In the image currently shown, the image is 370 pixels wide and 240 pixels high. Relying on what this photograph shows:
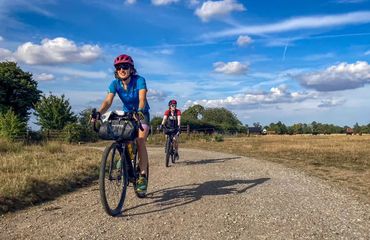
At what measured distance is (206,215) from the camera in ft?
21.1

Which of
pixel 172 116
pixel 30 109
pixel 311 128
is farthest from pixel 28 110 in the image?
pixel 311 128

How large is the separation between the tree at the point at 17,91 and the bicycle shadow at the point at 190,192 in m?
43.1

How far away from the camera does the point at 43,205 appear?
289 inches

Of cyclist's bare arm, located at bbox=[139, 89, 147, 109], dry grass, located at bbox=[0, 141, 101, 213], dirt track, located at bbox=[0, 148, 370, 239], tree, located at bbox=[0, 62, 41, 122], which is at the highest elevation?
tree, located at bbox=[0, 62, 41, 122]

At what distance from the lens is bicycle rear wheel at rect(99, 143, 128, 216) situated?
624 cm

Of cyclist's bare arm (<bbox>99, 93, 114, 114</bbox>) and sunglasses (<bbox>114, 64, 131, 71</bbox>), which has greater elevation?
sunglasses (<bbox>114, 64, 131, 71</bbox>)

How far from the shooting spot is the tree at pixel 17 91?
5006 centimetres

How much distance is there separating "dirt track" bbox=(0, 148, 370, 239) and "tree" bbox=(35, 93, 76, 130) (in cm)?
3698

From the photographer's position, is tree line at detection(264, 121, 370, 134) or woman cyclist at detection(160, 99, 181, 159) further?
tree line at detection(264, 121, 370, 134)

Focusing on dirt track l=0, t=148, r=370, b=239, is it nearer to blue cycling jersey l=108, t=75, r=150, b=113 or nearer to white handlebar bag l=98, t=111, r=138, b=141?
white handlebar bag l=98, t=111, r=138, b=141

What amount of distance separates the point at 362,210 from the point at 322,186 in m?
2.70

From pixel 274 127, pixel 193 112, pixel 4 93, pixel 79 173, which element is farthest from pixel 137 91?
pixel 193 112

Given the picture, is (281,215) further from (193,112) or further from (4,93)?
(193,112)

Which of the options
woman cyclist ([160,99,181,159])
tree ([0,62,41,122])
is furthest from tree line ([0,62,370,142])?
woman cyclist ([160,99,181,159])
